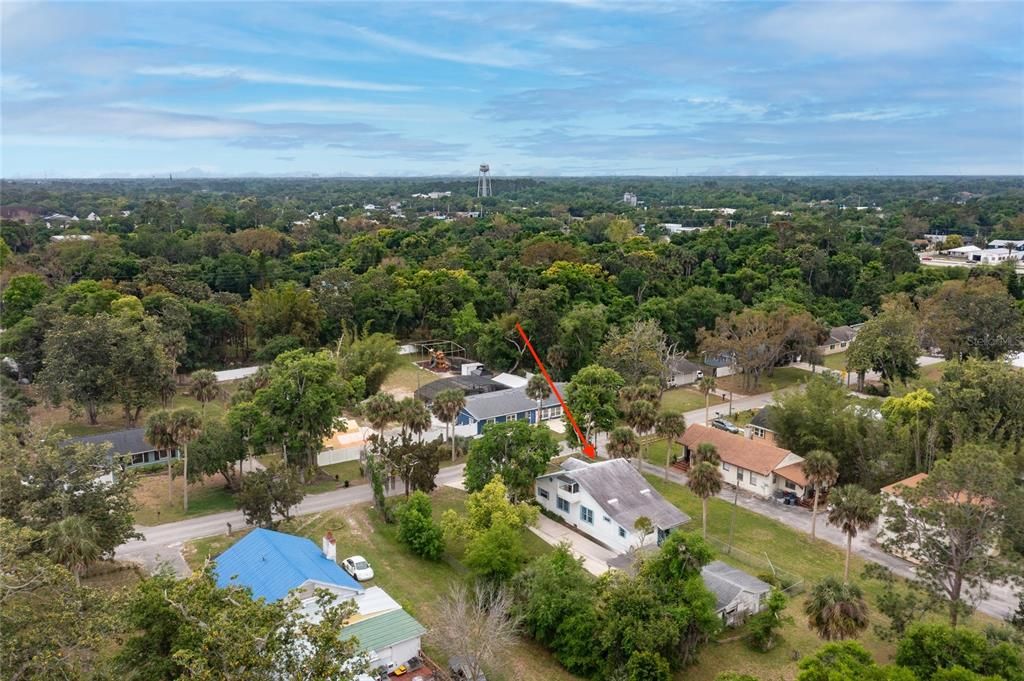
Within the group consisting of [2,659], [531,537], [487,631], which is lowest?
[531,537]

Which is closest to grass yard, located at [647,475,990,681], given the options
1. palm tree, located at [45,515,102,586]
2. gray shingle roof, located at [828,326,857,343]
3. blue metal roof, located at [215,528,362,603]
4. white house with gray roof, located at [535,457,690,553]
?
white house with gray roof, located at [535,457,690,553]

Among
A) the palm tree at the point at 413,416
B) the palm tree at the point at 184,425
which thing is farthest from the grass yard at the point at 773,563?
the palm tree at the point at 184,425

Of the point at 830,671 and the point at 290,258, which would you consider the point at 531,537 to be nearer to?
the point at 830,671

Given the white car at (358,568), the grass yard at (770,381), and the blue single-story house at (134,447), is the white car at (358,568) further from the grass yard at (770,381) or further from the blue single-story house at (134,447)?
the grass yard at (770,381)

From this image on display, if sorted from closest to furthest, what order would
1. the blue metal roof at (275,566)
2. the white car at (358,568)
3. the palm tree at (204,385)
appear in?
the blue metal roof at (275,566) < the white car at (358,568) < the palm tree at (204,385)

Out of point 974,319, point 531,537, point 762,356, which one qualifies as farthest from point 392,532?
point 974,319
